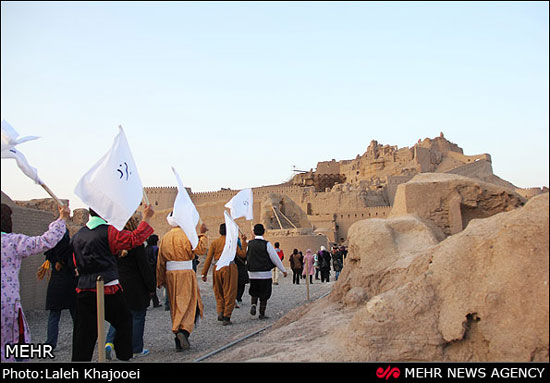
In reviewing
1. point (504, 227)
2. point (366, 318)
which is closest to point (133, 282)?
point (366, 318)

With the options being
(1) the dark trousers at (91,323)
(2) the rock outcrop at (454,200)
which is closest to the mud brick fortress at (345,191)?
(2) the rock outcrop at (454,200)

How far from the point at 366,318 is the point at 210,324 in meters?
4.51

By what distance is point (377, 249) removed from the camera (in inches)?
255

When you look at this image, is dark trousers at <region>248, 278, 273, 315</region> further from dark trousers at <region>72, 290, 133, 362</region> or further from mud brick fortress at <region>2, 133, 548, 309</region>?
mud brick fortress at <region>2, 133, 548, 309</region>

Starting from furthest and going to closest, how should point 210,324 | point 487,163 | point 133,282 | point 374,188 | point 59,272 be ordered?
point 374,188 → point 487,163 → point 210,324 → point 59,272 → point 133,282

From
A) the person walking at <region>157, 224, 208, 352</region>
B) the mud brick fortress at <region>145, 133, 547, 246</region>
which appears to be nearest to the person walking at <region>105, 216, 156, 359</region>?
the person walking at <region>157, 224, 208, 352</region>

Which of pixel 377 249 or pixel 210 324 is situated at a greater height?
pixel 377 249

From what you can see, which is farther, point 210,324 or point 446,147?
point 446,147

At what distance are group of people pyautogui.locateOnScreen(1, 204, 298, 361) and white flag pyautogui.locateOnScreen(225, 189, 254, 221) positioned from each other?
2.05 ft

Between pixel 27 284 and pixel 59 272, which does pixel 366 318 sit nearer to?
pixel 59 272
